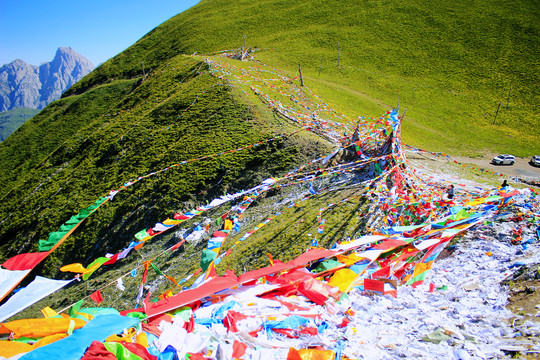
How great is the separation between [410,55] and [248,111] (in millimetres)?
32153

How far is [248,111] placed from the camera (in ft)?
54.0

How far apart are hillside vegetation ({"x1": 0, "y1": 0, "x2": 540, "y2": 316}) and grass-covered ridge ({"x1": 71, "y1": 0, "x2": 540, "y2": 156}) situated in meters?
0.21

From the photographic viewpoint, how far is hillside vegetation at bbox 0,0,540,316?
1277cm

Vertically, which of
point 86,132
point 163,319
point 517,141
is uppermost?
point 86,132

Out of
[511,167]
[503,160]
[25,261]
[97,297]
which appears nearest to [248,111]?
[97,297]

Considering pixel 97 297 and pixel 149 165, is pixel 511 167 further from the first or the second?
pixel 97 297

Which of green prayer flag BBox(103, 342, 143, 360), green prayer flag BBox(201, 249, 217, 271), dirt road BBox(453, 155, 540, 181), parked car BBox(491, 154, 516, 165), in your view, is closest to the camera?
green prayer flag BBox(103, 342, 143, 360)

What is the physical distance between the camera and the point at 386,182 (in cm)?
1052

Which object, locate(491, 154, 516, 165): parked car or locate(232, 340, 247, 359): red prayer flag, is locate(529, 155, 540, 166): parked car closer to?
locate(491, 154, 516, 165): parked car

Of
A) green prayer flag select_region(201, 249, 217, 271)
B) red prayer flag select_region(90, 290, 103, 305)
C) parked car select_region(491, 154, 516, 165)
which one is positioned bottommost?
parked car select_region(491, 154, 516, 165)

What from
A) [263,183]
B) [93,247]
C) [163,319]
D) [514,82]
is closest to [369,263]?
[163,319]

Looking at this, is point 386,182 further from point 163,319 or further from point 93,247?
point 93,247

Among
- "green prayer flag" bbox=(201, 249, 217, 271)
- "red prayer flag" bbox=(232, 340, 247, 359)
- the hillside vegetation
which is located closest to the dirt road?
the hillside vegetation

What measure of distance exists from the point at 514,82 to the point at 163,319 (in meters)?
42.5
